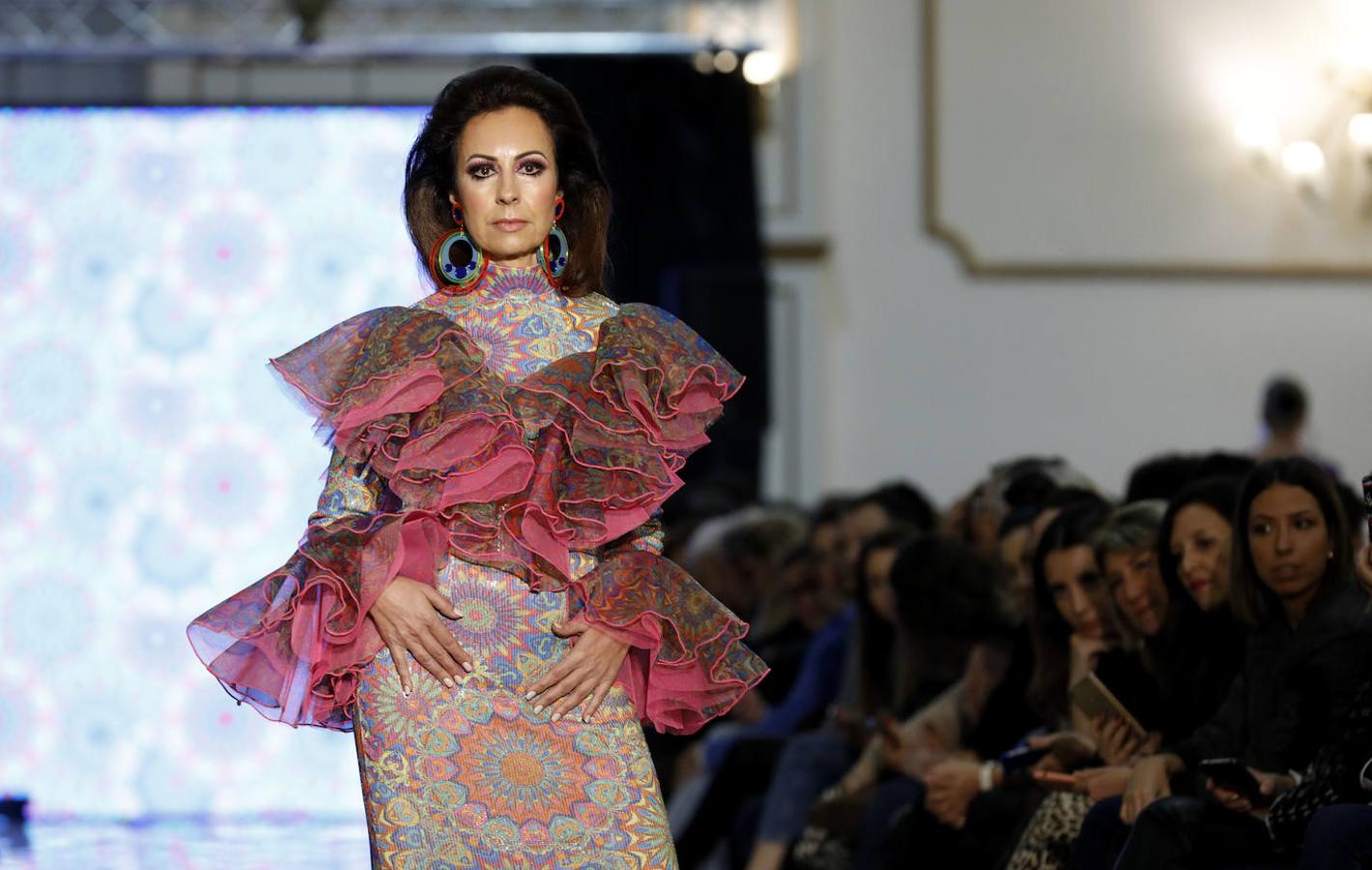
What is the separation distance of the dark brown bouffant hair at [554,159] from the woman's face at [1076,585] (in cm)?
180

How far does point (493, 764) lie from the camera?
2.63 m

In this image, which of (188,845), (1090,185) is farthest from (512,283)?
(1090,185)

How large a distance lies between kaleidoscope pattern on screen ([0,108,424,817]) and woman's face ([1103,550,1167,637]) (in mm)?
3567

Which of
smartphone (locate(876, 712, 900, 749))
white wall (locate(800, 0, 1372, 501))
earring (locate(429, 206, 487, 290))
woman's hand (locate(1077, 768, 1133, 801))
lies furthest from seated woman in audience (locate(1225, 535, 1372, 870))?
white wall (locate(800, 0, 1372, 501))

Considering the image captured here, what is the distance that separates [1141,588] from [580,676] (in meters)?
1.96

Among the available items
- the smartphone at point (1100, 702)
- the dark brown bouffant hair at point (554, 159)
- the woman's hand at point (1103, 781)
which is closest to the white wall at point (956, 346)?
the smartphone at point (1100, 702)

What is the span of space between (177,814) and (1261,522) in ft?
14.8

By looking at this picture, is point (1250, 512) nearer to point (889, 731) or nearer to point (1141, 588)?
point (1141, 588)

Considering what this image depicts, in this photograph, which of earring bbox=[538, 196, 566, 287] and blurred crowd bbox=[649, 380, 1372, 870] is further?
blurred crowd bbox=[649, 380, 1372, 870]

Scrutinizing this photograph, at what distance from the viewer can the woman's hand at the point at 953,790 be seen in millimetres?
4586

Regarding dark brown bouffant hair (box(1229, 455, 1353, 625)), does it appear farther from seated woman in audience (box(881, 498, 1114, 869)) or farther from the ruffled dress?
the ruffled dress

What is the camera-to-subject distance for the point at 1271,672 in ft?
12.4

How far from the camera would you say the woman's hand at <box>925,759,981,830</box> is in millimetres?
4586

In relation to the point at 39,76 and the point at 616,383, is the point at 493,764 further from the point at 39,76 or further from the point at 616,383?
the point at 39,76
